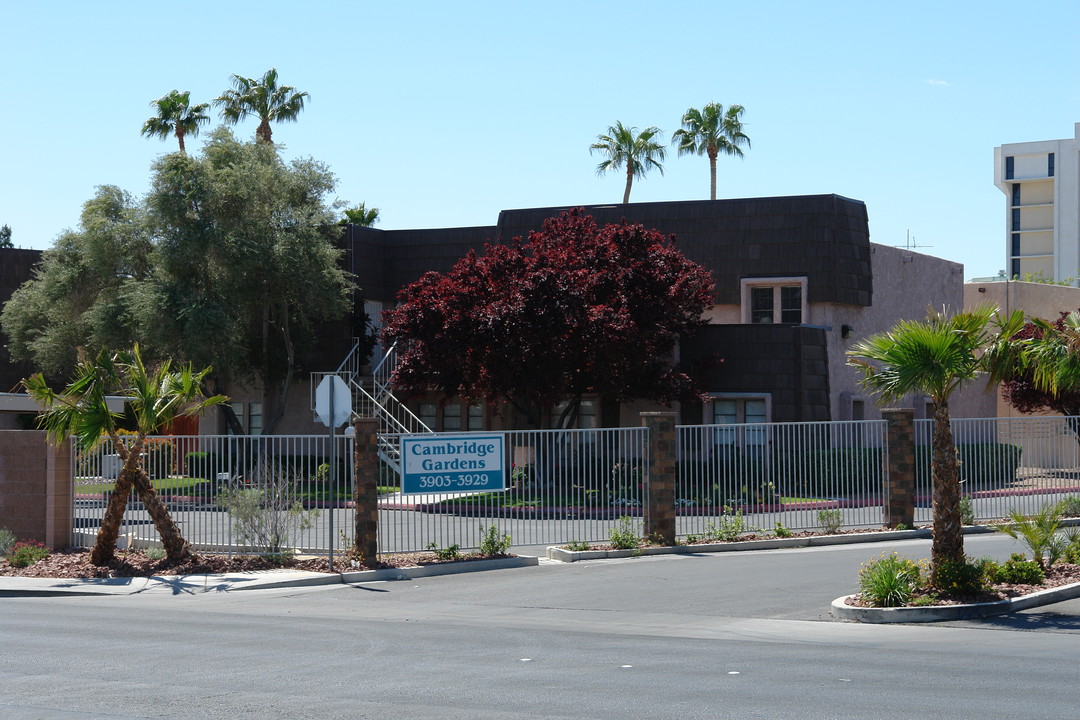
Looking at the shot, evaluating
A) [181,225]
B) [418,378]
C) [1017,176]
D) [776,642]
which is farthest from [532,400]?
[1017,176]

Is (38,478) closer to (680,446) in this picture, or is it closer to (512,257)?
(680,446)

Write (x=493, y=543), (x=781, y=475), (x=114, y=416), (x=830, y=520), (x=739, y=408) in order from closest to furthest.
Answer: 1. (x=114, y=416)
2. (x=493, y=543)
3. (x=830, y=520)
4. (x=781, y=475)
5. (x=739, y=408)

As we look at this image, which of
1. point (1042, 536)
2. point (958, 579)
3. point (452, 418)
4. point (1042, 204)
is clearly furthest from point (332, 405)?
point (1042, 204)

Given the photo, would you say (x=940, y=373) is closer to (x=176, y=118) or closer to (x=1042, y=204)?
(x=176, y=118)

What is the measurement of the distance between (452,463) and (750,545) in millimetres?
5633

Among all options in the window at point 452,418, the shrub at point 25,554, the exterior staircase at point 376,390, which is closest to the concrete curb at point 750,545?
the shrub at point 25,554

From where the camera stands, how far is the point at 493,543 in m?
19.8

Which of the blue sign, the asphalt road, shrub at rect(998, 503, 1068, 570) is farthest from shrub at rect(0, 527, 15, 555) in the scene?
shrub at rect(998, 503, 1068, 570)

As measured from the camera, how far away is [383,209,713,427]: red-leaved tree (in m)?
30.1

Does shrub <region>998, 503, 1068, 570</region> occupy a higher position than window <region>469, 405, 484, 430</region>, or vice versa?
window <region>469, 405, 484, 430</region>

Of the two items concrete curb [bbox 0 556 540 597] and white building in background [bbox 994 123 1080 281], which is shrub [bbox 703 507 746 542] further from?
white building in background [bbox 994 123 1080 281]

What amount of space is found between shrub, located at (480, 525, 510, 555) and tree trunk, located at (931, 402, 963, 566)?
751 cm

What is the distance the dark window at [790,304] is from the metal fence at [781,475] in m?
12.1

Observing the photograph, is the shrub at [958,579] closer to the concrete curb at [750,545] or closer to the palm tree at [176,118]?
the concrete curb at [750,545]
